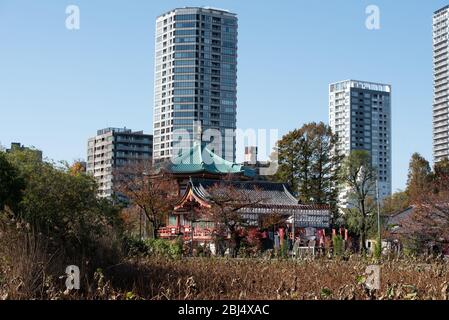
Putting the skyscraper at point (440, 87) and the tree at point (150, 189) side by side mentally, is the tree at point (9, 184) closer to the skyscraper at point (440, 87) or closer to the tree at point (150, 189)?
the tree at point (150, 189)

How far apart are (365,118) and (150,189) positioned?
81605mm

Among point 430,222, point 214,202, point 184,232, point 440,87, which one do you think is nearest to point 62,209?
point 214,202

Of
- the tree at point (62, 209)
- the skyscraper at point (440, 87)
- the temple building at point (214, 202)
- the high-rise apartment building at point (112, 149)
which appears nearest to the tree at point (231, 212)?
the temple building at point (214, 202)

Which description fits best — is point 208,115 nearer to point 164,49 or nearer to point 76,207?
point 164,49

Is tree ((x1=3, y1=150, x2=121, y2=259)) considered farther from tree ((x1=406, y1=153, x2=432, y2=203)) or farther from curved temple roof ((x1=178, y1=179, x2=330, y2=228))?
tree ((x1=406, y1=153, x2=432, y2=203))

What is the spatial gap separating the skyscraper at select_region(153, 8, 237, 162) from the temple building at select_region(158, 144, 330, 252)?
56.0m

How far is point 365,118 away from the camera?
115 metres

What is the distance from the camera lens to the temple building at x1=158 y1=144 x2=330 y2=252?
32.3 meters

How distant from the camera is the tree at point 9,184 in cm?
1962

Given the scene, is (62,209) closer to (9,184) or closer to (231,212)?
(9,184)

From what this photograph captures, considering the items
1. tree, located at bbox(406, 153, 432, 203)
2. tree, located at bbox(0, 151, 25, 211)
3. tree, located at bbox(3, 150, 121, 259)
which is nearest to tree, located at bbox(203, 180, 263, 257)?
tree, located at bbox(3, 150, 121, 259)

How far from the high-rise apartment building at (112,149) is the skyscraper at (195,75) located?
10.4 feet

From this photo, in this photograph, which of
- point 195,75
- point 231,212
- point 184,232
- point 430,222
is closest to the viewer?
point 430,222
